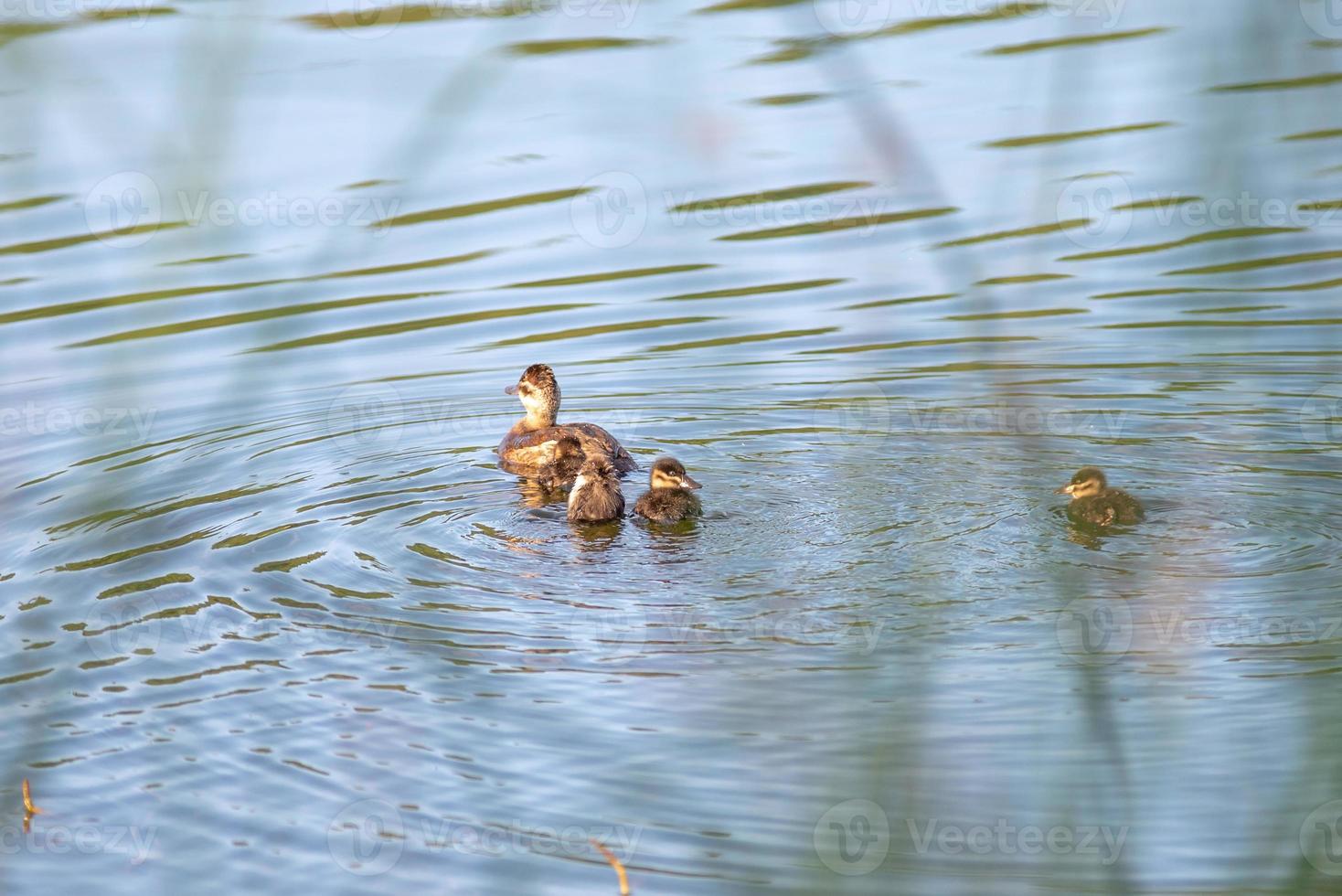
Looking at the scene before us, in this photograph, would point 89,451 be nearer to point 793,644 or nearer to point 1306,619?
point 793,644

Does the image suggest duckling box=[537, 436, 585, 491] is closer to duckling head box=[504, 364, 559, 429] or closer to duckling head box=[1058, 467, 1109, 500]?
duckling head box=[504, 364, 559, 429]

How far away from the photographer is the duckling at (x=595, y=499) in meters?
7.77

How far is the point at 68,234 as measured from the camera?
12.1 metres

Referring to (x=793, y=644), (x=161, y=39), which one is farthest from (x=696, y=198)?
(x=793, y=644)

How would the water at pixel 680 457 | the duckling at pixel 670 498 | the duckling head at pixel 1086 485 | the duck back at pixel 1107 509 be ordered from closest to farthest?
the water at pixel 680 457, the duck back at pixel 1107 509, the duckling head at pixel 1086 485, the duckling at pixel 670 498

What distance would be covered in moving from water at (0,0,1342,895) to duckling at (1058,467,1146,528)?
22 centimetres

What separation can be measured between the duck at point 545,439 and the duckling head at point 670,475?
2.63ft

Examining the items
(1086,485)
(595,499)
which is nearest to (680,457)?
(595,499)

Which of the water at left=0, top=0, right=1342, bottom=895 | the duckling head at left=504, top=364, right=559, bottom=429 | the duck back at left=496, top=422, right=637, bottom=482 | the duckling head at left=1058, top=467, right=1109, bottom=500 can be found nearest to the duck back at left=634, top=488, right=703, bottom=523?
the water at left=0, top=0, right=1342, bottom=895

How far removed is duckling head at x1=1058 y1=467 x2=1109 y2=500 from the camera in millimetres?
7012

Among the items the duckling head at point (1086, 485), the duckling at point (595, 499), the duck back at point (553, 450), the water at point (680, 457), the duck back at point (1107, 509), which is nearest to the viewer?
the water at point (680, 457)

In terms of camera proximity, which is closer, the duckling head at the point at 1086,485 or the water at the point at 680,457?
the water at the point at 680,457

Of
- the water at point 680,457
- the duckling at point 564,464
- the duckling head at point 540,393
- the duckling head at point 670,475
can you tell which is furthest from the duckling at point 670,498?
the duckling head at point 540,393

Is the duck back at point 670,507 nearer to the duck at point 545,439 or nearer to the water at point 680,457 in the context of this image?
the water at point 680,457
